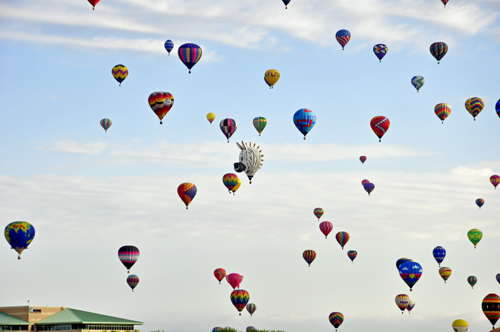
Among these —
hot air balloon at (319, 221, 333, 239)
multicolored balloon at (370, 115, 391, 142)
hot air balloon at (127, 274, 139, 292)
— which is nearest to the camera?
multicolored balloon at (370, 115, 391, 142)

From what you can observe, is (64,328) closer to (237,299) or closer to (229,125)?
(237,299)

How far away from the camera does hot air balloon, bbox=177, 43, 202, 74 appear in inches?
3312

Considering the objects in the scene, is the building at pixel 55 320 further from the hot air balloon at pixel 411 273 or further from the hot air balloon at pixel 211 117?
the hot air balloon at pixel 411 273

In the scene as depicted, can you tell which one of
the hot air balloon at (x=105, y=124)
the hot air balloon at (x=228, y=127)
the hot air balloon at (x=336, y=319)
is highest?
the hot air balloon at (x=105, y=124)

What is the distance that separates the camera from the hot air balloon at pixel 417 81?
339ft

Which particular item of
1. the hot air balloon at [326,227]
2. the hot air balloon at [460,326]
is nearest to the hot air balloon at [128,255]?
the hot air balloon at [326,227]

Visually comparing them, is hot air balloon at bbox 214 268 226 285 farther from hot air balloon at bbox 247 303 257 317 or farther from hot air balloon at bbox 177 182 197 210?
hot air balloon at bbox 177 182 197 210

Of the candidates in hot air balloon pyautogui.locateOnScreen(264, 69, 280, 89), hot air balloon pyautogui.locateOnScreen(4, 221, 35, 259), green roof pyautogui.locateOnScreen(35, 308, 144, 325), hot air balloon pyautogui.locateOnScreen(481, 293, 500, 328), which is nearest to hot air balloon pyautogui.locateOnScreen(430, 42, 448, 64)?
hot air balloon pyautogui.locateOnScreen(264, 69, 280, 89)

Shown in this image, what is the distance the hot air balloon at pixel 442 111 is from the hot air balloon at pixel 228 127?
3083 cm

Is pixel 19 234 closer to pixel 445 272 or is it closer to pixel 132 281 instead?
pixel 132 281

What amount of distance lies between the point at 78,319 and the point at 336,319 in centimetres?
3988

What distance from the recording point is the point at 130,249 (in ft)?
307

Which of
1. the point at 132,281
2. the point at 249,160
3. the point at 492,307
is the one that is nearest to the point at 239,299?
the point at 132,281

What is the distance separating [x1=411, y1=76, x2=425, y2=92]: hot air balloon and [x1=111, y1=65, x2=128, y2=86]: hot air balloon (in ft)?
137
